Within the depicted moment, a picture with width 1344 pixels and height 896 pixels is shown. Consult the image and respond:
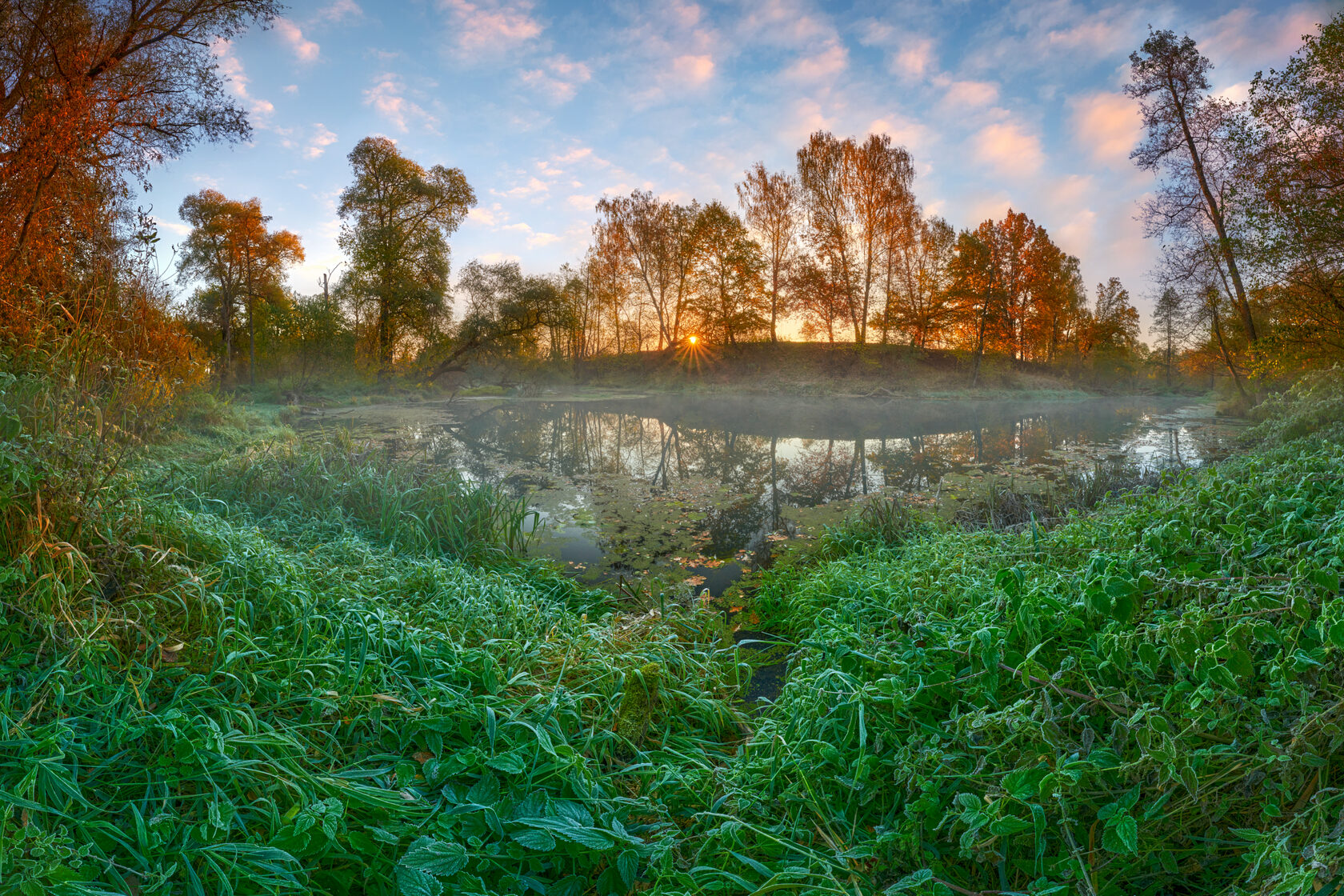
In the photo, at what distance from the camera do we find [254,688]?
2.29 m

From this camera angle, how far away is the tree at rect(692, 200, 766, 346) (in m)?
29.8

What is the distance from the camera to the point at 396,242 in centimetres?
2655

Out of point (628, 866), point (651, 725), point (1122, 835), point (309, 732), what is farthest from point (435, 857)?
point (1122, 835)

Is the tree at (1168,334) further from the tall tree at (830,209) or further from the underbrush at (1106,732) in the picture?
the underbrush at (1106,732)

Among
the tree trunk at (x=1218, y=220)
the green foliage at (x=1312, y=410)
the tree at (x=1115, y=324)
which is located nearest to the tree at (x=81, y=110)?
the green foliage at (x=1312, y=410)

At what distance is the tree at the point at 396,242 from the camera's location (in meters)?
26.1

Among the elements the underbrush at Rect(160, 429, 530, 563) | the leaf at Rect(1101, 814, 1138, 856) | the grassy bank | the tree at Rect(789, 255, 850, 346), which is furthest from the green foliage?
the tree at Rect(789, 255, 850, 346)

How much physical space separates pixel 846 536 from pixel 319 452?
624 cm

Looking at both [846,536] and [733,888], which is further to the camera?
[846,536]

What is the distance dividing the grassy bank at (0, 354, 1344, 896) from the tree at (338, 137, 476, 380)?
1021 inches

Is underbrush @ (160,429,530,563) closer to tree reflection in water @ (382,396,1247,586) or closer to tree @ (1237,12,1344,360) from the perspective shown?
tree reflection in water @ (382,396,1247,586)

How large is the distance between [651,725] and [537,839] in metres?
0.94

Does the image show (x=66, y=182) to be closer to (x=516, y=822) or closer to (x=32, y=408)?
(x=32, y=408)

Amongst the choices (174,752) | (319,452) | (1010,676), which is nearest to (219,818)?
(174,752)
